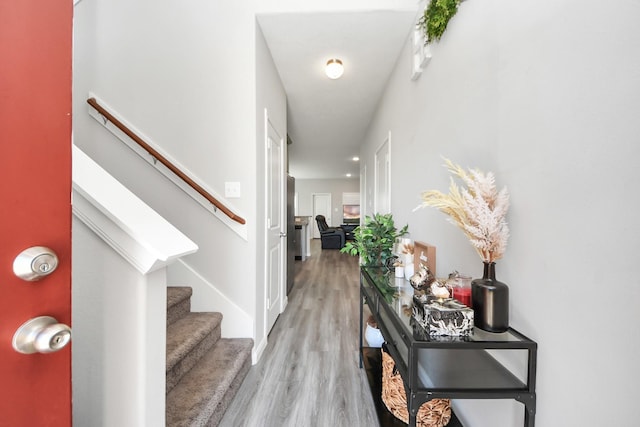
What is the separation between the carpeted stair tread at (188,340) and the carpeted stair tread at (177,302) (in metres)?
0.04

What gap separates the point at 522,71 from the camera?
94 cm

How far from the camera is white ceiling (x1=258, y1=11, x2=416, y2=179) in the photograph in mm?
2152

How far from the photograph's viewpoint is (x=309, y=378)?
1.85 m

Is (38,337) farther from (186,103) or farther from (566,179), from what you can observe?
(186,103)

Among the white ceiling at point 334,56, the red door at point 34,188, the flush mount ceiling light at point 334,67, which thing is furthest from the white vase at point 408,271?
the flush mount ceiling light at point 334,67

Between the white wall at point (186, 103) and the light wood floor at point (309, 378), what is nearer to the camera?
the light wood floor at point (309, 378)

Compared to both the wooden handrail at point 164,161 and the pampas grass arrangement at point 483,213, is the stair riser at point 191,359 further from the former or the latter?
the pampas grass arrangement at point 483,213

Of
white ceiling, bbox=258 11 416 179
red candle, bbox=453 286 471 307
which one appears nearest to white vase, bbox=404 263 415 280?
red candle, bbox=453 286 471 307

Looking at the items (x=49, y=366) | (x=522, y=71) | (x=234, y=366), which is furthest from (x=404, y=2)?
(x=234, y=366)

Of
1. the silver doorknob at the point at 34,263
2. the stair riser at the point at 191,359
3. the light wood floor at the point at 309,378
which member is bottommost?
the light wood floor at the point at 309,378

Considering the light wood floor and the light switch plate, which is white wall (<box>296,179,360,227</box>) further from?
the light switch plate

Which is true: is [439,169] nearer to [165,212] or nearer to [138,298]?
[138,298]

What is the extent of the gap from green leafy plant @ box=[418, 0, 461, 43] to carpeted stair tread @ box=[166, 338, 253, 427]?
2.44 meters

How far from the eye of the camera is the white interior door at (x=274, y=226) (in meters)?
2.43
